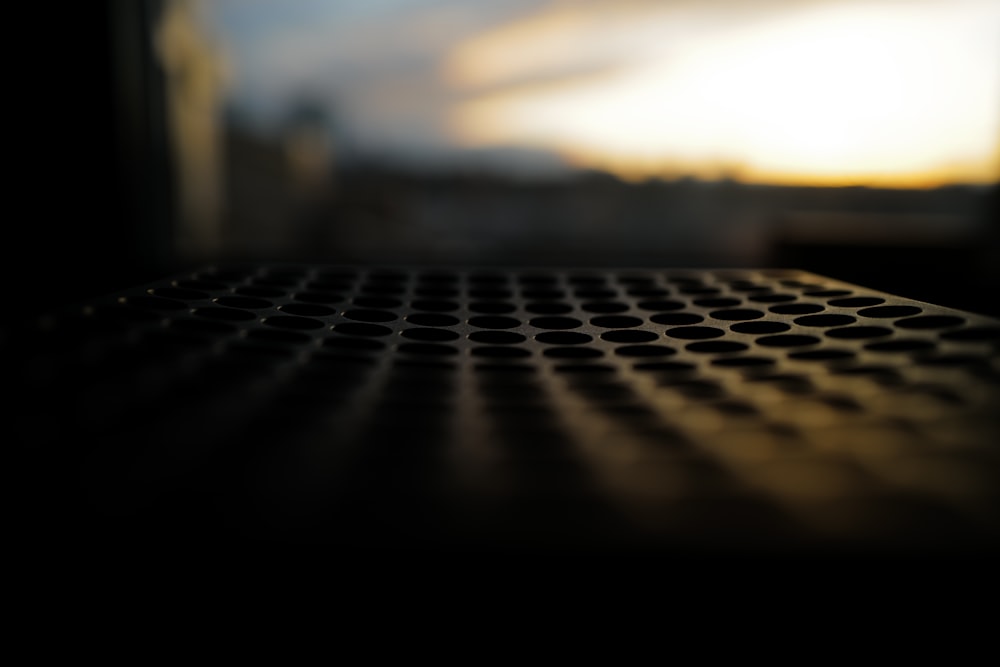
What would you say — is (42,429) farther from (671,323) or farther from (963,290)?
(963,290)

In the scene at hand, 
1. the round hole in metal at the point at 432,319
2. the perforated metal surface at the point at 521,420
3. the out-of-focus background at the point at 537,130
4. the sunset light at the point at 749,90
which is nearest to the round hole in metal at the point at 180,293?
the perforated metal surface at the point at 521,420

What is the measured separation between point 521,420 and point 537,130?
135cm

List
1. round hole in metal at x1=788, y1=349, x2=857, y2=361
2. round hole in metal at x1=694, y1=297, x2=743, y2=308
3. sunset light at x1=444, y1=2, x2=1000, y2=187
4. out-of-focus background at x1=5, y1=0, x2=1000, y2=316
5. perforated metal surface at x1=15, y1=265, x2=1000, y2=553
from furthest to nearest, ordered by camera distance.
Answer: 1. sunset light at x1=444, y1=2, x2=1000, y2=187
2. out-of-focus background at x1=5, y1=0, x2=1000, y2=316
3. round hole in metal at x1=694, y1=297, x2=743, y2=308
4. round hole in metal at x1=788, y1=349, x2=857, y2=361
5. perforated metal surface at x1=15, y1=265, x2=1000, y2=553

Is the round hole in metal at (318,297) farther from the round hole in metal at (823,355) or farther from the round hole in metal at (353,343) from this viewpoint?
the round hole in metal at (823,355)

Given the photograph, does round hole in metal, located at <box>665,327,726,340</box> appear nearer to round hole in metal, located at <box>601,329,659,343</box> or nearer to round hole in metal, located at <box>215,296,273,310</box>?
round hole in metal, located at <box>601,329,659,343</box>

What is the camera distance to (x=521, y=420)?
9.8 inches

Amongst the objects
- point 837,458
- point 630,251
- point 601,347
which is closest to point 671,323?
point 601,347

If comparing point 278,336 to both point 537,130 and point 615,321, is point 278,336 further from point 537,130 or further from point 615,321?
point 537,130

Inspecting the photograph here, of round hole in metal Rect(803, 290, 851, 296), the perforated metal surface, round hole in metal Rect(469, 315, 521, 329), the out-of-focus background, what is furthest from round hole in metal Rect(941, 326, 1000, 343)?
the out-of-focus background

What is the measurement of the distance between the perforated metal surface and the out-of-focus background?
26.5 inches

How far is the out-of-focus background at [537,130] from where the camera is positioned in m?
1.01

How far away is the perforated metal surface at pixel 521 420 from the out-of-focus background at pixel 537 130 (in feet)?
2.21

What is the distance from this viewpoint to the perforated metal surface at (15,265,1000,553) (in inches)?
6.8

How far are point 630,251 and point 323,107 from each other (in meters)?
0.81
